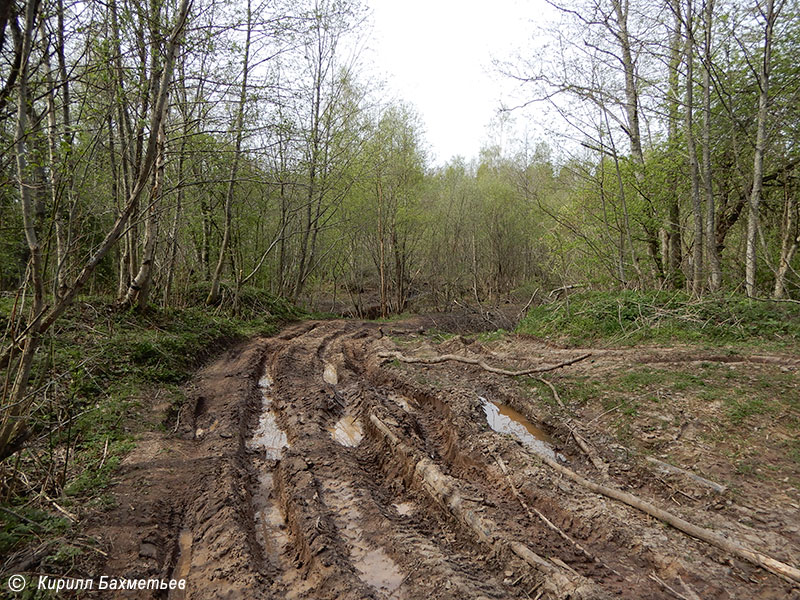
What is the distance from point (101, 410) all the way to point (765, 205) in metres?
14.1

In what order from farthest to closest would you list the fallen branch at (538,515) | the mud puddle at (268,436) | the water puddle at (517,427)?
1. the water puddle at (517,427)
2. the mud puddle at (268,436)
3. the fallen branch at (538,515)

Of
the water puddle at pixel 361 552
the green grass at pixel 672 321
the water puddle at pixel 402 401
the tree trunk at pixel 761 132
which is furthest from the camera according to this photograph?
the green grass at pixel 672 321

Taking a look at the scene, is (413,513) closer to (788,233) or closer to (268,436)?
(268,436)

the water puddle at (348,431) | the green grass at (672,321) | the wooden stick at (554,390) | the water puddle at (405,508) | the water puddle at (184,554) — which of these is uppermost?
the green grass at (672,321)

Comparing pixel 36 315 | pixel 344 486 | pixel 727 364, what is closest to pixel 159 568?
pixel 344 486

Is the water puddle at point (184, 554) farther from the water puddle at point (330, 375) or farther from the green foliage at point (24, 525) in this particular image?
the water puddle at point (330, 375)

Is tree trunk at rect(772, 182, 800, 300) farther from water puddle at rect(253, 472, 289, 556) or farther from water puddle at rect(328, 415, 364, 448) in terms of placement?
water puddle at rect(253, 472, 289, 556)

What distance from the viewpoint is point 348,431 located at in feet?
18.6

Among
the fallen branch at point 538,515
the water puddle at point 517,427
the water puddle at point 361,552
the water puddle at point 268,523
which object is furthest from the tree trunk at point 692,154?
the water puddle at point 268,523

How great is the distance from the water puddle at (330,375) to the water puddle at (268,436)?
56.3 inches

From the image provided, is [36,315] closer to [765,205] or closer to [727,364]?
[727,364]

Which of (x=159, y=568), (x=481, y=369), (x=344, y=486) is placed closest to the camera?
(x=159, y=568)

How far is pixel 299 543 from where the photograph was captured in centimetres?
326

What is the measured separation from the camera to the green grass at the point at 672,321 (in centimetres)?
733
